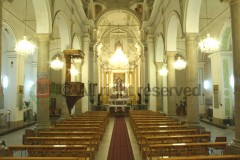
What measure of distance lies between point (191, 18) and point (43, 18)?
553 cm

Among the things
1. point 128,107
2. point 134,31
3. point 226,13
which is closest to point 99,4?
point 134,31

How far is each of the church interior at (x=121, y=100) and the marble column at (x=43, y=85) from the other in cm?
4

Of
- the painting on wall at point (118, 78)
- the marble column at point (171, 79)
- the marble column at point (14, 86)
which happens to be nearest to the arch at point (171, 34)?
the marble column at point (171, 79)

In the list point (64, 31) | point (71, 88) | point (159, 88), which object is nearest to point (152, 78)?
point (159, 88)

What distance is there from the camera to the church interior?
5242 mm

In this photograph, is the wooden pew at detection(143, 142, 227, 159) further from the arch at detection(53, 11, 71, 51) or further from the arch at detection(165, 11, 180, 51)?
the arch at detection(53, 11, 71, 51)

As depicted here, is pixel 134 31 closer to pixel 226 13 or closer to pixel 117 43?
pixel 117 43

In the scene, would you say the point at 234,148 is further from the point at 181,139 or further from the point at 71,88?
the point at 71,88

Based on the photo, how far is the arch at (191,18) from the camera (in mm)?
8867

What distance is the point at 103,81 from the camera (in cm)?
2936

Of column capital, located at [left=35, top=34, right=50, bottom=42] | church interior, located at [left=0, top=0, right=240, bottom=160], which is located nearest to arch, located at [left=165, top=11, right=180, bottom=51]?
church interior, located at [left=0, top=0, right=240, bottom=160]

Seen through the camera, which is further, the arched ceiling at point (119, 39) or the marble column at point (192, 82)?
the arched ceiling at point (119, 39)

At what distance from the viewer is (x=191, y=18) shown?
9.05 metres

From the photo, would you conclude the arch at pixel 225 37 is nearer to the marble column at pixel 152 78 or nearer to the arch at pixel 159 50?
the arch at pixel 159 50
